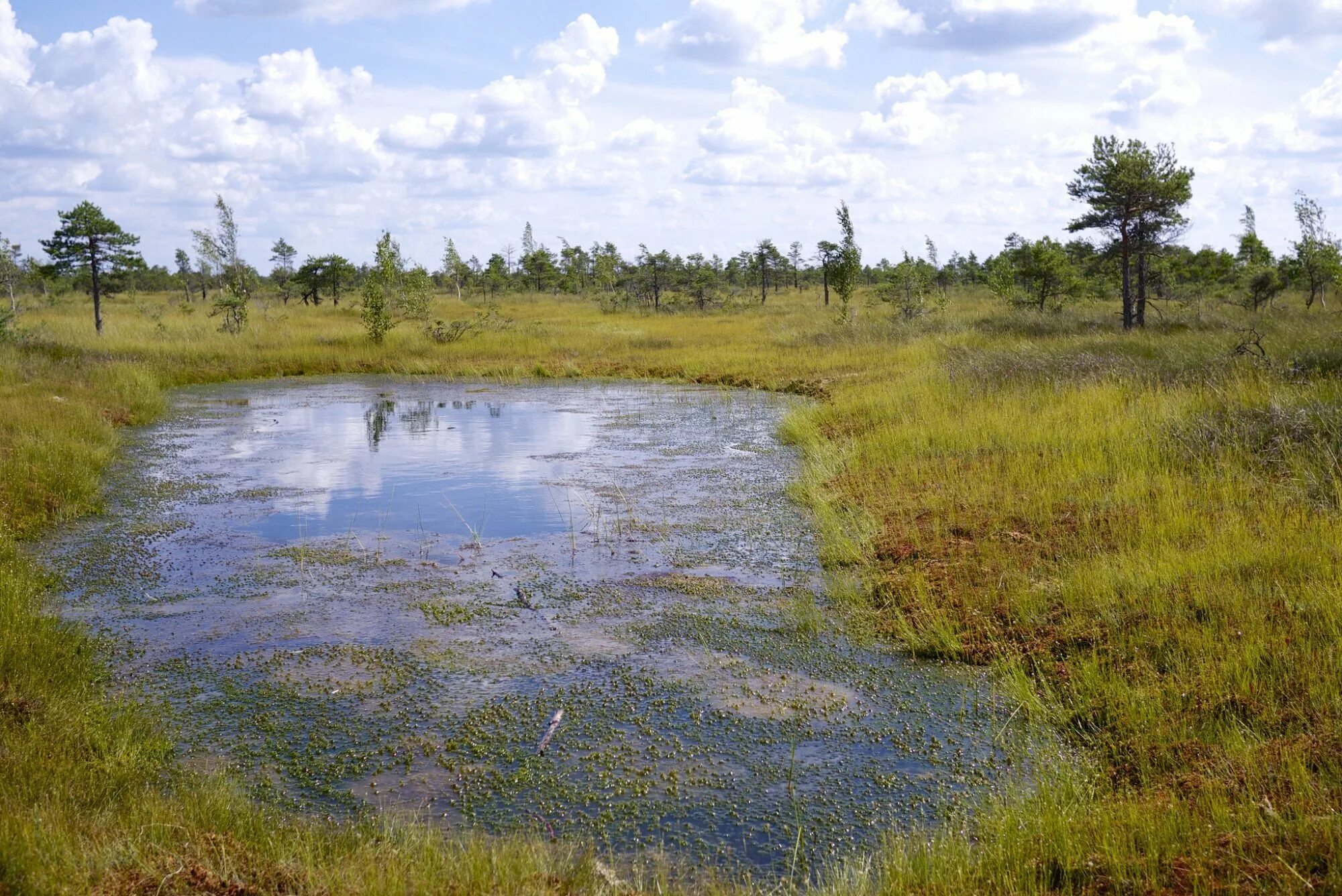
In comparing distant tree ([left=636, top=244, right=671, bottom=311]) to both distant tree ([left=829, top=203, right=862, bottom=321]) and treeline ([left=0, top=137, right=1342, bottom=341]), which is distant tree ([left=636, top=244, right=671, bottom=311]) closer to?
treeline ([left=0, top=137, right=1342, bottom=341])

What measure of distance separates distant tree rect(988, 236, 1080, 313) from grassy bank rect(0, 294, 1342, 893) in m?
20.1

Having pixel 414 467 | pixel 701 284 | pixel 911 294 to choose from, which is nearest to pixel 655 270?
pixel 701 284

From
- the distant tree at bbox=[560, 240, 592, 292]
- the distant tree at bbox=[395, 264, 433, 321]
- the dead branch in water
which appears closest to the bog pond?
the dead branch in water

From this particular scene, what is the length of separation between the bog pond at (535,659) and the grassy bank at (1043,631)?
355 millimetres

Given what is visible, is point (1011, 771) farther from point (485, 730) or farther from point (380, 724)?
point (380, 724)

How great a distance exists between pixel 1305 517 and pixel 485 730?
19.9 feet

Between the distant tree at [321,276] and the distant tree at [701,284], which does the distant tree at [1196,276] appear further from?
the distant tree at [321,276]

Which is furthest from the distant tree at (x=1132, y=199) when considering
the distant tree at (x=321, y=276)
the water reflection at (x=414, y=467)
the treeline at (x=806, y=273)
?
the distant tree at (x=321, y=276)

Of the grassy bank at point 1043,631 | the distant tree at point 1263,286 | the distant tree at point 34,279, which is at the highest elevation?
the distant tree at point 34,279

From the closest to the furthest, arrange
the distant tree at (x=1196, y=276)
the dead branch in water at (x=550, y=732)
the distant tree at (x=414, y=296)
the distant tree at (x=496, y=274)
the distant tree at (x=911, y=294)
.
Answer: the dead branch in water at (x=550, y=732) → the distant tree at (x=414, y=296) → the distant tree at (x=911, y=294) → the distant tree at (x=1196, y=276) → the distant tree at (x=496, y=274)

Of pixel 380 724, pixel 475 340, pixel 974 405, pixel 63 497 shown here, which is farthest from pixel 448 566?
pixel 475 340

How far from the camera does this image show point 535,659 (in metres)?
6.21

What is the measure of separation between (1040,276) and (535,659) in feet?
115

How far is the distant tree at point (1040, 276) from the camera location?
35.3 metres
